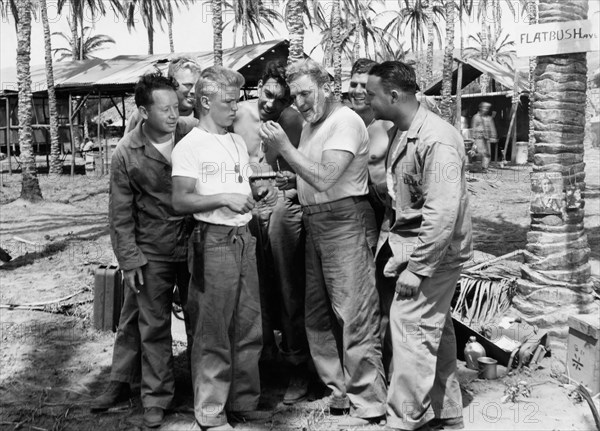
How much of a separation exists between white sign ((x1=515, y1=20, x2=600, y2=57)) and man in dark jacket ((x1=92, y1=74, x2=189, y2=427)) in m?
2.89

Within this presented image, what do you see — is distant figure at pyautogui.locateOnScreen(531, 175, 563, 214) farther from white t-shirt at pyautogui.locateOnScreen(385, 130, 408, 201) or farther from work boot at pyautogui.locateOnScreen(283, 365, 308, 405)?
work boot at pyautogui.locateOnScreen(283, 365, 308, 405)

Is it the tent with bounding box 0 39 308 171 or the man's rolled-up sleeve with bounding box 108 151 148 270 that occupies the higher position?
the tent with bounding box 0 39 308 171

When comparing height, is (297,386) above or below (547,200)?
below

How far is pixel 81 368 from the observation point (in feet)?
16.6

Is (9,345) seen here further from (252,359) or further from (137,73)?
(137,73)

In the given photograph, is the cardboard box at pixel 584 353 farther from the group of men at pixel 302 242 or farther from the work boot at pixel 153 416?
the work boot at pixel 153 416

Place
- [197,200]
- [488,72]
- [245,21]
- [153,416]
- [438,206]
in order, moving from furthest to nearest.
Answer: [245,21] < [488,72] < [153,416] < [197,200] < [438,206]

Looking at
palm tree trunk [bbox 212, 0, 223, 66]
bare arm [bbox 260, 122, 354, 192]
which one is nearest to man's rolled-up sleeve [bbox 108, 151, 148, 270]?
bare arm [bbox 260, 122, 354, 192]

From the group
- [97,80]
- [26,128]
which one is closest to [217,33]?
[26,128]

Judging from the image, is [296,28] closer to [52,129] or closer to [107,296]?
[52,129]

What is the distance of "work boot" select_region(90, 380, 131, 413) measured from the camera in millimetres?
4238

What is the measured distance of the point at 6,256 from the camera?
828cm

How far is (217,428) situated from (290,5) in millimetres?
11770

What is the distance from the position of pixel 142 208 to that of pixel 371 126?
161cm
